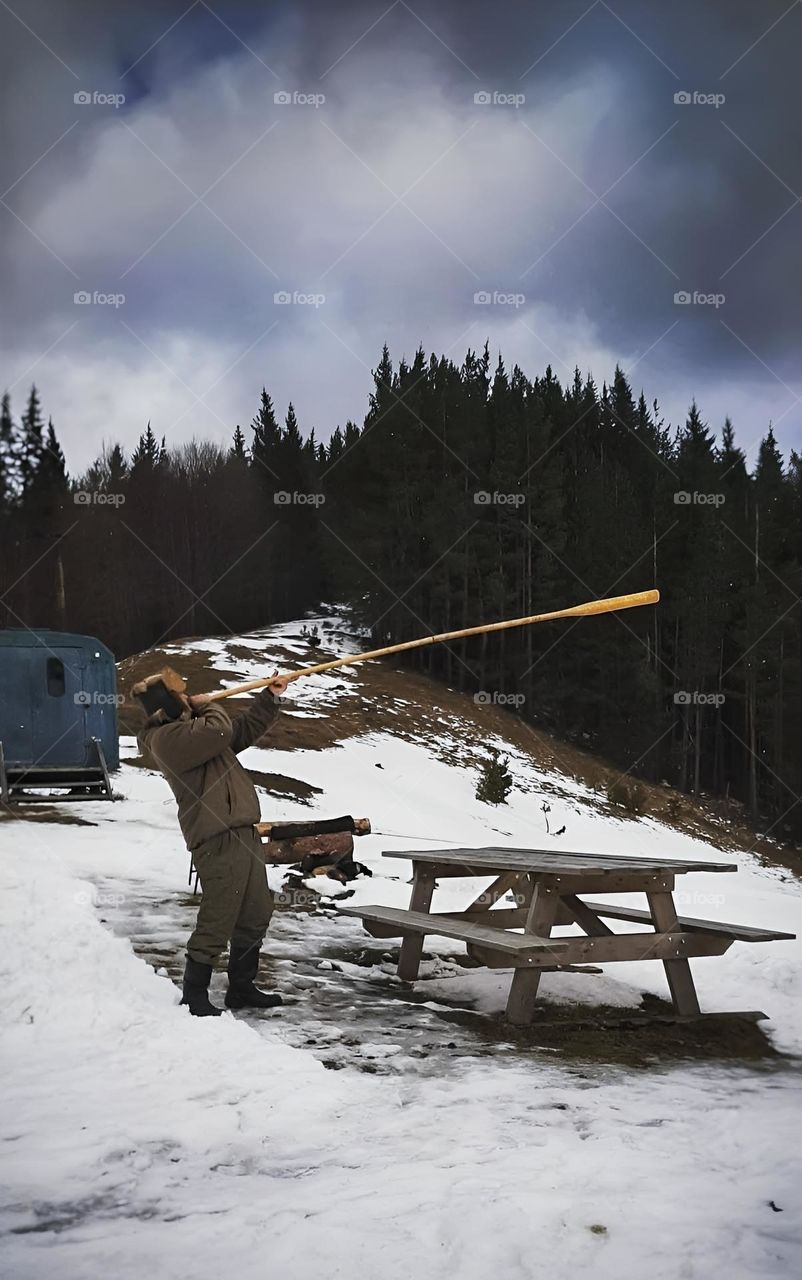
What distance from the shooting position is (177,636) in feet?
124

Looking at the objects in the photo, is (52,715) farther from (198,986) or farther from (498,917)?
(198,986)

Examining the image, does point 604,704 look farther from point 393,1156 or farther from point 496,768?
point 393,1156

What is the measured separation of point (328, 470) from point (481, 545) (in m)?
9.50

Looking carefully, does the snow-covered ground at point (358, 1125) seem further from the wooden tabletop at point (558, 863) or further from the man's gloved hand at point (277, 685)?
the man's gloved hand at point (277, 685)

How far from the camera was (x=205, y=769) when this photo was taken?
5.47 m

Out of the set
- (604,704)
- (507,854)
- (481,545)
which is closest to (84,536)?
(481,545)

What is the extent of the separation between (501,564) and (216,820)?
98.6ft

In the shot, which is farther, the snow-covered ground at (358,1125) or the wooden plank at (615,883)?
the wooden plank at (615,883)

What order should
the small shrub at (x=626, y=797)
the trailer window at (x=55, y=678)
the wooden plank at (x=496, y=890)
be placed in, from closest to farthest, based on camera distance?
the wooden plank at (x=496, y=890) → the trailer window at (x=55, y=678) → the small shrub at (x=626, y=797)

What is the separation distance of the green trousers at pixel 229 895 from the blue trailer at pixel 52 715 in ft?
31.0

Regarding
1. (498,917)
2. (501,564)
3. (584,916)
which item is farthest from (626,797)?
(584,916)

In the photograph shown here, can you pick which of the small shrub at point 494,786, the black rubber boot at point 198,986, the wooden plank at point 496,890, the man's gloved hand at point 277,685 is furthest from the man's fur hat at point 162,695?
the small shrub at point 494,786

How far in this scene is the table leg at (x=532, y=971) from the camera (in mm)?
5566

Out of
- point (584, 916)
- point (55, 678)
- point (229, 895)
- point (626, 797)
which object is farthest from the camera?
point (626, 797)
